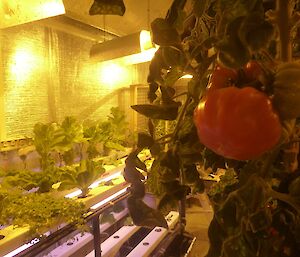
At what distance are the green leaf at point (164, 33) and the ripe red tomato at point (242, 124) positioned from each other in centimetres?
16

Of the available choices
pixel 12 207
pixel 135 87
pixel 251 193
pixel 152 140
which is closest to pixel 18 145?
pixel 12 207

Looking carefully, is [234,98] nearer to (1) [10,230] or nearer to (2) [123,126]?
(1) [10,230]

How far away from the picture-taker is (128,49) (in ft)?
7.70

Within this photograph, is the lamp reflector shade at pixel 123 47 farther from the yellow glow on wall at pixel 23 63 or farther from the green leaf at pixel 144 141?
the green leaf at pixel 144 141

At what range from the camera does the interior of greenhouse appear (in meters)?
0.30

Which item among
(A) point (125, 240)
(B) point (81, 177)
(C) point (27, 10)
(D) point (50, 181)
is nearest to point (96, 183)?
(B) point (81, 177)

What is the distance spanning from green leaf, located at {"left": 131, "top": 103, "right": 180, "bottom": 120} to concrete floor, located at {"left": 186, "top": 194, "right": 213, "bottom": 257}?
2505 millimetres

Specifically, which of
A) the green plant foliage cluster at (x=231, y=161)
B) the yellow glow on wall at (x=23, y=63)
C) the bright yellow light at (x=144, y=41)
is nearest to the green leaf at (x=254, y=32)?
the green plant foliage cluster at (x=231, y=161)

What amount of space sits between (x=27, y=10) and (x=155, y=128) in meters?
1.49

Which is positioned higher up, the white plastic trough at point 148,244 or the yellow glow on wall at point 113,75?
the yellow glow on wall at point 113,75

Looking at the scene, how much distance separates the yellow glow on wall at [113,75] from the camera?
3663mm

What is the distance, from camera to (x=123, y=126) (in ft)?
9.75

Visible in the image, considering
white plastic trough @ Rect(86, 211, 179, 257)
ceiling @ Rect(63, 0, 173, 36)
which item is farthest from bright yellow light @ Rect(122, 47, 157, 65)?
white plastic trough @ Rect(86, 211, 179, 257)

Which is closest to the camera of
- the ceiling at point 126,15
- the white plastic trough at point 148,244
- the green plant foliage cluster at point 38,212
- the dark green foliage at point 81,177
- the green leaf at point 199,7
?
the green leaf at point 199,7
